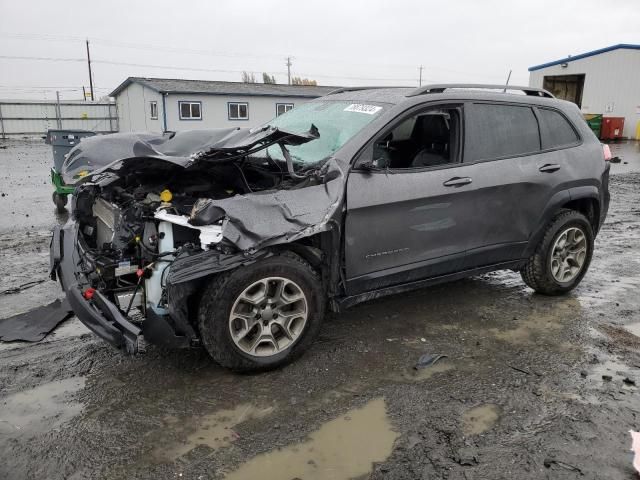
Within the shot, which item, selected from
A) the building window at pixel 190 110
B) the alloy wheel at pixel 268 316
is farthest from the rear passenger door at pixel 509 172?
the building window at pixel 190 110

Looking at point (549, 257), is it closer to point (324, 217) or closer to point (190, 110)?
point (324, 217)

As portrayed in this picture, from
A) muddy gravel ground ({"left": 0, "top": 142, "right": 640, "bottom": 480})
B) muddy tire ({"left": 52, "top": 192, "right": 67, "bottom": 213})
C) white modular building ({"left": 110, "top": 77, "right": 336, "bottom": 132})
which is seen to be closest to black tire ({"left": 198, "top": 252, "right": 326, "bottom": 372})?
muddy gravel ground ({"left": 0, "top": 142, "right": 640, "bottom": 480})

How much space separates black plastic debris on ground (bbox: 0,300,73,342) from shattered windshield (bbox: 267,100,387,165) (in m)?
2.24

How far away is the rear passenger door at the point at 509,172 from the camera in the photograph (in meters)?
4.25

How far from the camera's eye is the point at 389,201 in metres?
3.75

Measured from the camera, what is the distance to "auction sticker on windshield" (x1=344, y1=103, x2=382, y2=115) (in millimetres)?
4008

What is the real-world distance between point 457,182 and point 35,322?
3621 mm

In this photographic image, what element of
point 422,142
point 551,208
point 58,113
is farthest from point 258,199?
point 58,113

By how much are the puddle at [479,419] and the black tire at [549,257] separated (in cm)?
201

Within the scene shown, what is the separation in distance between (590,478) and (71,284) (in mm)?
3156

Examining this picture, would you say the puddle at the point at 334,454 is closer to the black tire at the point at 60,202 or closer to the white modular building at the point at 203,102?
the black tire at the point at 60,202

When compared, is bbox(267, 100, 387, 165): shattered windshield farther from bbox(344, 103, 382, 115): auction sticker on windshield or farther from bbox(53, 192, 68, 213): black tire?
bbox(53, 192, 68, 213): black tire

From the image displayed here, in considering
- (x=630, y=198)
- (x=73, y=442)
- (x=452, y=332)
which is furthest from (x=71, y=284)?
(x=630, y=198)

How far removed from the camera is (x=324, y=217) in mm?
3439
